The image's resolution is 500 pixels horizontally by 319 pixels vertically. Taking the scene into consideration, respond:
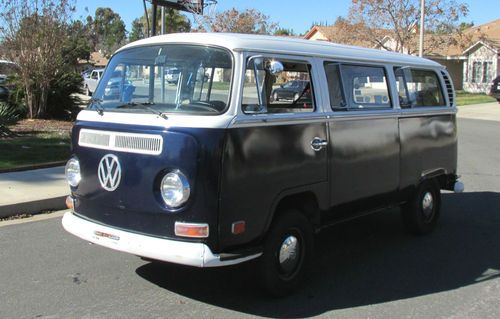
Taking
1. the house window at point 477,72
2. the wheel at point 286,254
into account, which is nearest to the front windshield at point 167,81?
the wheel at point 286,254

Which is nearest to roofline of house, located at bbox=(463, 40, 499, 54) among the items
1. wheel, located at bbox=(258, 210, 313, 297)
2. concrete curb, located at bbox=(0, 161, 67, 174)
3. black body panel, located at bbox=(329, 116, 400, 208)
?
concrete curb, located at bbox=(0, 161, 67, 174)

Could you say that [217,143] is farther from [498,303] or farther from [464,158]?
[464,158]

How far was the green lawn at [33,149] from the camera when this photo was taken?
990 centimetres

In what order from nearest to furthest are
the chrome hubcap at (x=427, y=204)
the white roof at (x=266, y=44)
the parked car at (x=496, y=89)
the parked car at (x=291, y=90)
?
1. the white roof at (x=266, y=44)
2. the parked car at (x=291, y=90)
3. the chrome hubcap at (x=427, y=204)
4. the parked car at (x=496, y=89)

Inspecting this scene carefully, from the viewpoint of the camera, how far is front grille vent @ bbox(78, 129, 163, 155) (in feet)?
13.5

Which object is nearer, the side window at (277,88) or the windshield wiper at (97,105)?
the side window at (277,88)

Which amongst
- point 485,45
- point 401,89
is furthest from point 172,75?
point 485,45

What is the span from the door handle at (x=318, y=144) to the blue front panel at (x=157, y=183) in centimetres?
111

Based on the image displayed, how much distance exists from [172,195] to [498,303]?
115 inches

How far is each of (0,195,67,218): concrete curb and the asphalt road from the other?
0.50 meters

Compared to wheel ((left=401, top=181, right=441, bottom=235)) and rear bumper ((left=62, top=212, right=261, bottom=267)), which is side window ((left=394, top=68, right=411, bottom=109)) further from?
rear bumper ((left=62, top=212, right=261, bottom=267))

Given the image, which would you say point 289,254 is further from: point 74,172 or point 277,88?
point 74,172

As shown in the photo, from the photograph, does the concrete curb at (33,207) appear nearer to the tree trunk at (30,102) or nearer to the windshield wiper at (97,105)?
the windshield wiper at (97,105)

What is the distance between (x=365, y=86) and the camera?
571 cm
